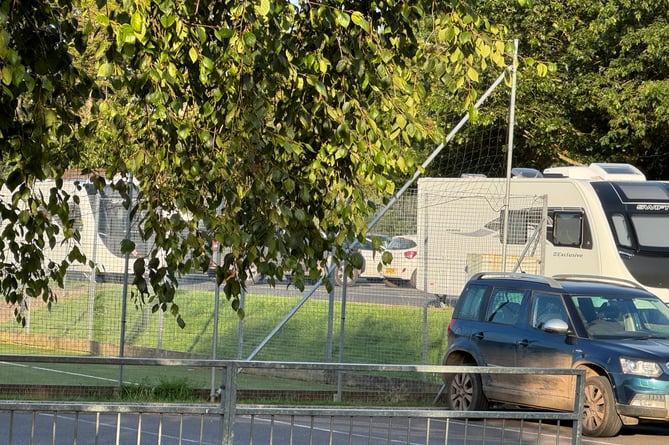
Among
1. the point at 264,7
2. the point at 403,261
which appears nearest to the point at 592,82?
the point at 403,261

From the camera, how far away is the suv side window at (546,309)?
15.0 m

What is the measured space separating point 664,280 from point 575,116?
33.8ft

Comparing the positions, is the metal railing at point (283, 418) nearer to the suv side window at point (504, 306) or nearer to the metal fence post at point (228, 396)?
the metal fence post at point (228, 396)

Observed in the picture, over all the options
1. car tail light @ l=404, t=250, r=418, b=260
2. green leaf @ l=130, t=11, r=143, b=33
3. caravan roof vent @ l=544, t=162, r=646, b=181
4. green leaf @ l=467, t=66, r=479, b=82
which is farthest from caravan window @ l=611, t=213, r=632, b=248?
green leaf @ l=130, t=11, r=143, b=33

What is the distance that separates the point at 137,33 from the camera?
187 inches

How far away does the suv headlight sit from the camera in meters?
13.8

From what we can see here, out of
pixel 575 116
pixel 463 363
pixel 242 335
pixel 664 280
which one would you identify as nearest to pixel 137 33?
pixel 463 363

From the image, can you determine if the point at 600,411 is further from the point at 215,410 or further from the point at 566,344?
the point at 215,410

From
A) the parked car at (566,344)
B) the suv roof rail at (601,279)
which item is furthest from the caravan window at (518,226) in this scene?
the parked car at (566,344)

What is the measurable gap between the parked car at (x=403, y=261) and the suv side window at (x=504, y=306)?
294 centimetres

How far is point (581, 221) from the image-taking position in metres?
24.9

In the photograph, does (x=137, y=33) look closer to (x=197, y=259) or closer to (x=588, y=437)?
(x=197, y=259)

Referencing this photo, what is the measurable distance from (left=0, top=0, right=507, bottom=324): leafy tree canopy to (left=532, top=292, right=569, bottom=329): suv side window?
898cm

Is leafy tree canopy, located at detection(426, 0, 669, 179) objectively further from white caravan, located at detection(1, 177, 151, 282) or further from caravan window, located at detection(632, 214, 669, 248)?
white caravan, located at detection(1, 177, 151, 282)
